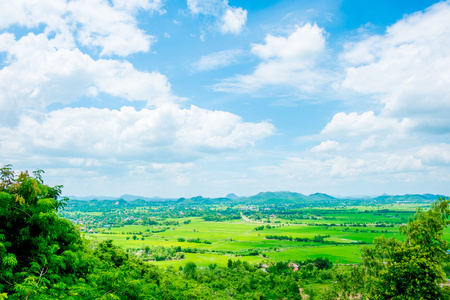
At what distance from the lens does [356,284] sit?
22328mm

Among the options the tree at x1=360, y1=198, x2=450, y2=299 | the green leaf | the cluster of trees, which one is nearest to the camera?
the green leaf

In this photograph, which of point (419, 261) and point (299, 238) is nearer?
point (419, 261)

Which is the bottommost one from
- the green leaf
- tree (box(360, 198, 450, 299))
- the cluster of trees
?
the cluster of trees

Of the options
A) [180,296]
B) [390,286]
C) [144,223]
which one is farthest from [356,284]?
[144,223]

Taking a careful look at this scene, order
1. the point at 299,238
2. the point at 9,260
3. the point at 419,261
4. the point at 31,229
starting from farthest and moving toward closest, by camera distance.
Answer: the point at 299,238 < the point at 419,261 < the point at 31,229 < the point at 9,260

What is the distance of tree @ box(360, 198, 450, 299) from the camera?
15656mm

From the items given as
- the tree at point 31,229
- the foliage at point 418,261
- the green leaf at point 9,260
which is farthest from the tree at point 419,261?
the green leaf at point 9,260

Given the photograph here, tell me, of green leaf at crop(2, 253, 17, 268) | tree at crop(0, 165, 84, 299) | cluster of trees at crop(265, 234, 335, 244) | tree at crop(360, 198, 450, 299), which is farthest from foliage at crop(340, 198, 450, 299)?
cluster of trees at crop(265, 234, 335, 244)

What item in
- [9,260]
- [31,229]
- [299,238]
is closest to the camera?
[9,260]

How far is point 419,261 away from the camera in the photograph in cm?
1570

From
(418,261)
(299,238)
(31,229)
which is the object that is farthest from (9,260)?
(299,238)

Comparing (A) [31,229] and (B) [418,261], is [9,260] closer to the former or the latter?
(A) [31,229]

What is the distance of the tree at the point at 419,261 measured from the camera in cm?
1566

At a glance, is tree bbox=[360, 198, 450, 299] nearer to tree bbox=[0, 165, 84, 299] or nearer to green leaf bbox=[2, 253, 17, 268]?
tree bbox=[0, 165, 84, 299]
